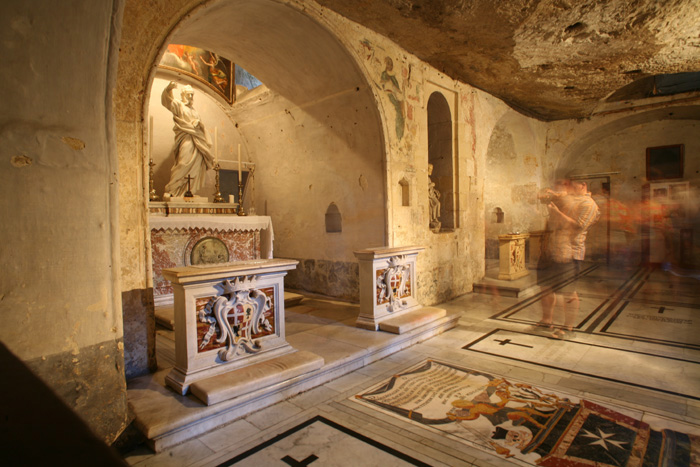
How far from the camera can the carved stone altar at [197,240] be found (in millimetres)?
5461

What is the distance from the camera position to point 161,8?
127 inches

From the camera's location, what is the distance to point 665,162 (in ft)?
34.1

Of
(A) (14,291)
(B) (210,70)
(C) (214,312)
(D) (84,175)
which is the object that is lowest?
(C) (214,312)

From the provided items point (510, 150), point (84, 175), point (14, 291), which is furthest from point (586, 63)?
point (14, 291)

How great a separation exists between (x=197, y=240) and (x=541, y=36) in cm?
556

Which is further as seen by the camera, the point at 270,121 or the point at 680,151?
the point at 680,151

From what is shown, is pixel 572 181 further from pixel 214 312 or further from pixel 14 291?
pixel 14 291

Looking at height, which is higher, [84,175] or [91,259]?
[84,175]

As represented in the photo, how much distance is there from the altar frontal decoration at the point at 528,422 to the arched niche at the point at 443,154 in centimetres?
407

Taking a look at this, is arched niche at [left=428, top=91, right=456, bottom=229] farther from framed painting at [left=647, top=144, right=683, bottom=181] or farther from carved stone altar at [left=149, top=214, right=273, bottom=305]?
framed painting at [left=647, top=144, right=683, bottom=181]

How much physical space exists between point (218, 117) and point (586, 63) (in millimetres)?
6726

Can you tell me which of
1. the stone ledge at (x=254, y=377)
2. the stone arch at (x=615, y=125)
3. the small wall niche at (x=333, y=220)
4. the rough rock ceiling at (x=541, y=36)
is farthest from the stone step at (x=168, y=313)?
the stone arch at (x=615, y=125)

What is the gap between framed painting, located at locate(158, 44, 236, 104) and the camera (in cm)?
719

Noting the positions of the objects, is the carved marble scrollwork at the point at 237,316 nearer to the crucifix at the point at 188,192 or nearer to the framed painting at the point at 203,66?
the crucifix at the point at 188,192
